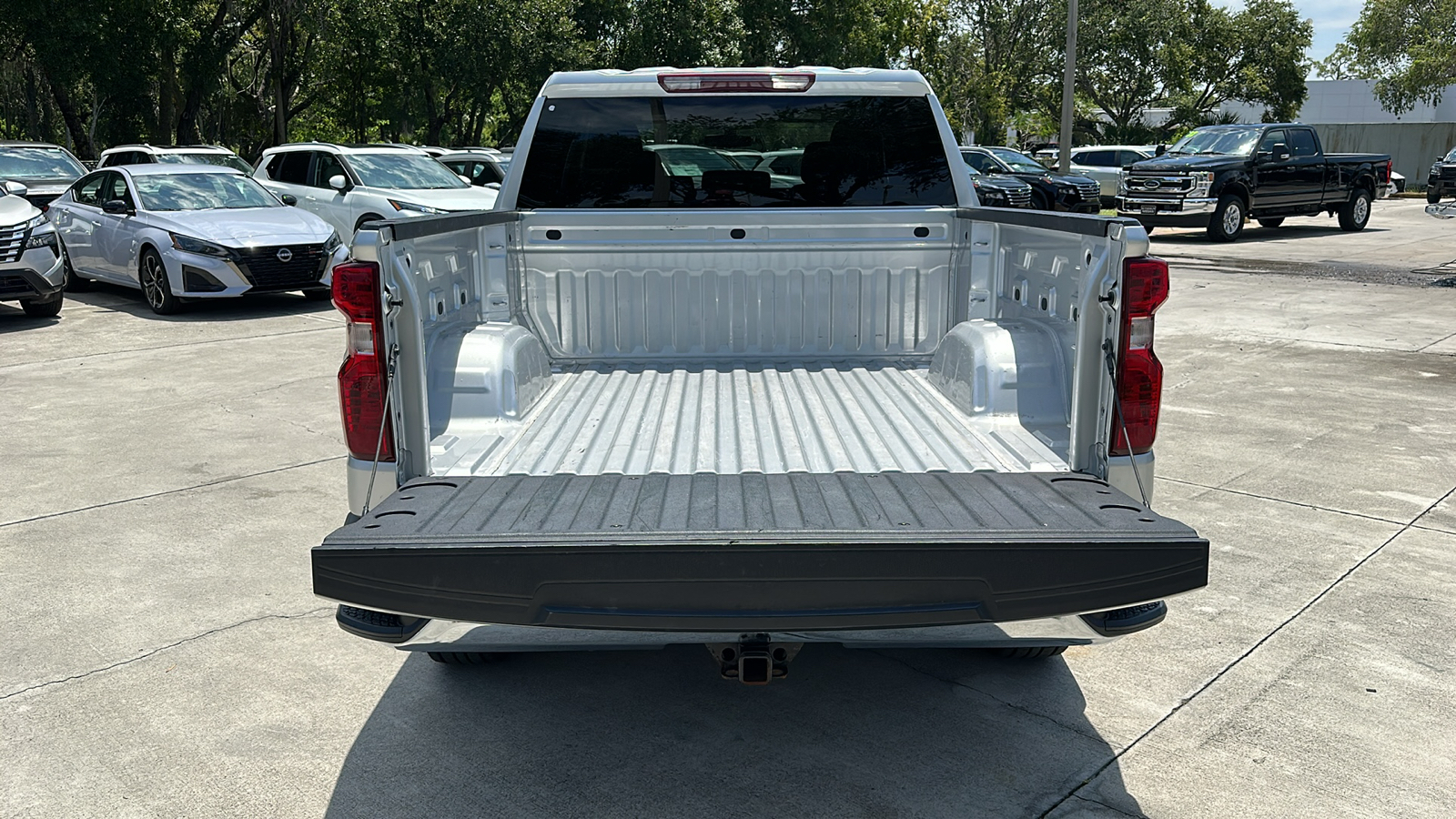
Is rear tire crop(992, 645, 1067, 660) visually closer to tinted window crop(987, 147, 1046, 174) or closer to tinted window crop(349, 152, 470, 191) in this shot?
tinted window crop(349, 152, 470, 191)

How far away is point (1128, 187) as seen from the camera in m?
21.8

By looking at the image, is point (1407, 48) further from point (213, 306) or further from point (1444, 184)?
point (213, 306)

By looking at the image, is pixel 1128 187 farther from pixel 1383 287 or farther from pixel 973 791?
pixel 973 791

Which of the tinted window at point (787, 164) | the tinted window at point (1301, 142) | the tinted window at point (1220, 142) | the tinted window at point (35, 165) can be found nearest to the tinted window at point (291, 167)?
the tinted window at point (35, 165)

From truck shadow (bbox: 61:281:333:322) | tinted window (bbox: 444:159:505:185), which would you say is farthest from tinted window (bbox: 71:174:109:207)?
tinted window (bbox: 444:159:505:185)

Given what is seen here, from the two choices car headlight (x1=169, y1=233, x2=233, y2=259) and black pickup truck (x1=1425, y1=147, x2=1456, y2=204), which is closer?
car headlight (x1=169, y1=233, x2=233, y2=259)

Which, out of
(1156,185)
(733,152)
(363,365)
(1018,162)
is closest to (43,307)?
(733,152)

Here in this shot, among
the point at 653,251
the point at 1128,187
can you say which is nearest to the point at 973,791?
the point at 653,251

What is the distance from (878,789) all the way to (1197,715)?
1168 mm

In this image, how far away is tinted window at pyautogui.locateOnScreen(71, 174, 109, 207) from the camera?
549 inches

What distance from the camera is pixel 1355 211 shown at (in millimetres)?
23562

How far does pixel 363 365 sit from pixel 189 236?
10466mm

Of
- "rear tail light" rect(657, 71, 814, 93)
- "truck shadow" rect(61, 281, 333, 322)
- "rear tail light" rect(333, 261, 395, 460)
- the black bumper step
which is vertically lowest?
"truck shadow" rect(61, 281, 333, 322)

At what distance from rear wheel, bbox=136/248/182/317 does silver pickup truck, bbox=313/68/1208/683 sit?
918 cm
